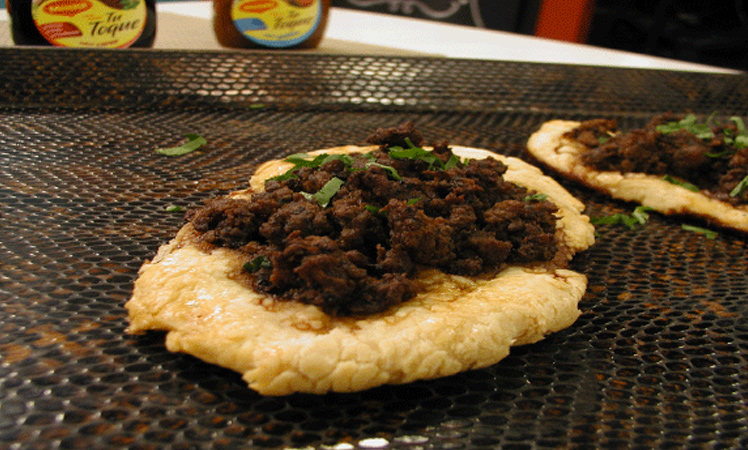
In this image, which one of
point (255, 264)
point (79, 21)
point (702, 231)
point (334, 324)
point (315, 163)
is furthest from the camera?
point (79, 21)

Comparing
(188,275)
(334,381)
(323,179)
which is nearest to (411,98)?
(323,179)

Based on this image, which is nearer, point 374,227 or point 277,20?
point 374,227

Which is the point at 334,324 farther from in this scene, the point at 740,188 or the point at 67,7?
the point at 67,7

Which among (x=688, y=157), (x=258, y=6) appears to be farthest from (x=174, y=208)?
(x=688, y=157)

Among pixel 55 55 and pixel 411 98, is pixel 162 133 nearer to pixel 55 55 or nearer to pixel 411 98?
pixel 55 55

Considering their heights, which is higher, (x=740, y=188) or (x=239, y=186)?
(x=740, y=188)

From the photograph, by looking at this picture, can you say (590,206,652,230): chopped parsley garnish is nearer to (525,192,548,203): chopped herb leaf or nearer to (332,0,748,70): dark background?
(525,192,548,203): chopped herb leaf

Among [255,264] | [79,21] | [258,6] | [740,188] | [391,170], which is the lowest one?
[255,264]
